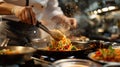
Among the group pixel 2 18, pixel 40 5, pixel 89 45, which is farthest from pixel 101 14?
pixel 89 45

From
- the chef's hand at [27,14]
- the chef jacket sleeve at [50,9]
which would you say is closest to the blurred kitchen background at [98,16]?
the chef jacket sleeve at [50,9]

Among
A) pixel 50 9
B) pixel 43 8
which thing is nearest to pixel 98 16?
pixel 50 9

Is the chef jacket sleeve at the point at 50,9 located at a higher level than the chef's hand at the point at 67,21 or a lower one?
higher

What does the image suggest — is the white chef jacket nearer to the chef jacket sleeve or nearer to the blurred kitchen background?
the chef jacket sleeve

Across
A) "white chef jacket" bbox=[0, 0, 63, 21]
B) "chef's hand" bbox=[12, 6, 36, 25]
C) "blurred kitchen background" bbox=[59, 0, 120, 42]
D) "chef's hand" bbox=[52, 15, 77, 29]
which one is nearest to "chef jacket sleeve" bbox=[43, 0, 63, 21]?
"white chef jacket" bbox=[0, 0, 63, 21]

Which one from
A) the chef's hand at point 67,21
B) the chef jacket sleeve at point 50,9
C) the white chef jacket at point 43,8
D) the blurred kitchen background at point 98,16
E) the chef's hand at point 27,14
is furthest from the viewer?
the blurred kitchen background at point 98,16

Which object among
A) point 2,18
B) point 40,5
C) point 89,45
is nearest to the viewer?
point 89,45

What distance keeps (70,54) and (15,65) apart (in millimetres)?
435

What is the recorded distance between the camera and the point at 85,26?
5809mm

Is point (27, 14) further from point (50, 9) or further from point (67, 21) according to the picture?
point (50, 9)

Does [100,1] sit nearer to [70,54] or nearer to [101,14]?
[101,14]

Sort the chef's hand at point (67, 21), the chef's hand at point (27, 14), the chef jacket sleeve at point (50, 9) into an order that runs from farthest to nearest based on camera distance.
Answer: the chef jacket sleeve at point (50, 9) < the chef's hand at point (67, 21) < the chef's hand at point (27, 14)

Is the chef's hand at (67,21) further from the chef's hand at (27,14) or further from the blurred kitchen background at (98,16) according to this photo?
the blurred kitchen background at (98,16)

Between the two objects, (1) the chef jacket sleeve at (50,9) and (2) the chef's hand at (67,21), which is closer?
(2) the chef's hand at (67,21)
